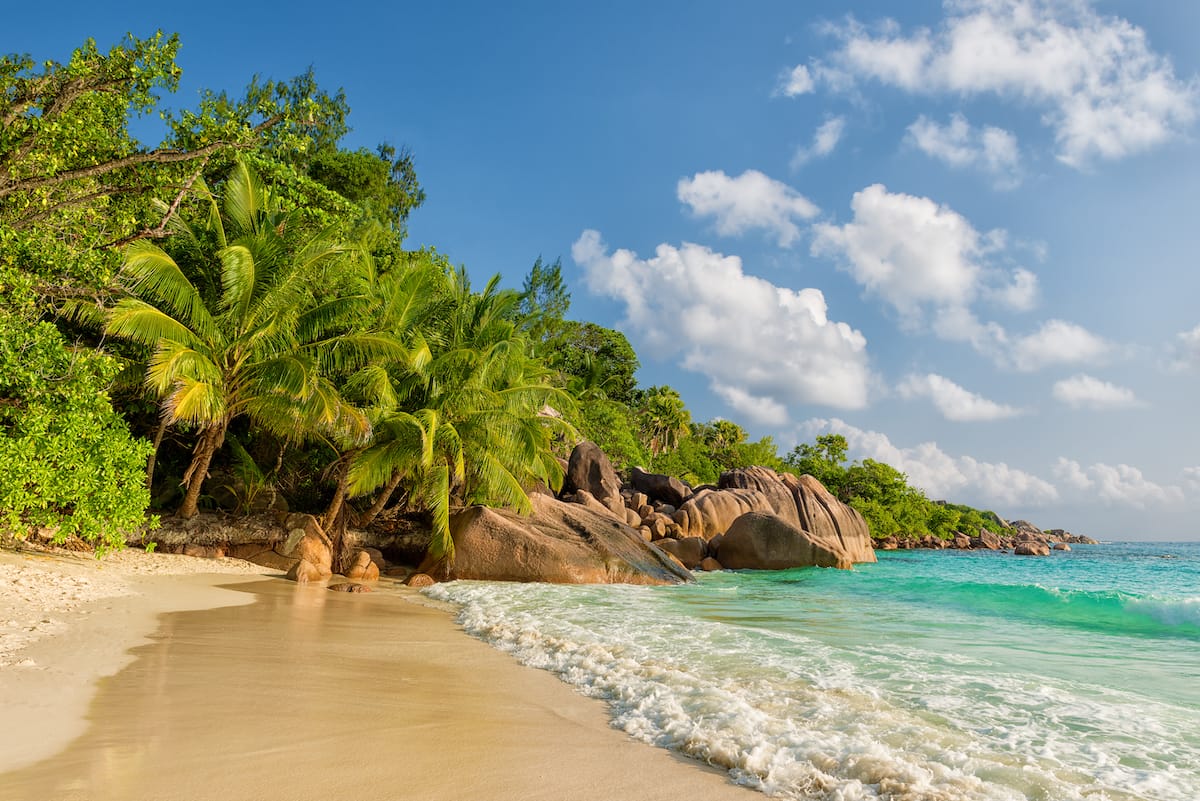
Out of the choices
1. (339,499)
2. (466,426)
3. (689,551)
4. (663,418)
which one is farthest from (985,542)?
(339,499)

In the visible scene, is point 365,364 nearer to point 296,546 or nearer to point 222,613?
point 296,546

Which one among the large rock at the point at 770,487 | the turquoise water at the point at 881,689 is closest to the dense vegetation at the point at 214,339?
the turquoise water at the point at 881,689

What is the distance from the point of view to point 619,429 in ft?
119

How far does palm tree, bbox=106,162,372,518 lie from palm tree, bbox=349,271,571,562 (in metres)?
1.12

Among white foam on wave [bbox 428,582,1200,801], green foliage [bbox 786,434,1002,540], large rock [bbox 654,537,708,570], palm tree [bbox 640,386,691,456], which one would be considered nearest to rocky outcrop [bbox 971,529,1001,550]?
green foliage [bbox 786,434,1002,540]

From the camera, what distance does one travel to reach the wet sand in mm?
3375

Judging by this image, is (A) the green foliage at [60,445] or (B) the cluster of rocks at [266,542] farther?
(B) the cluster of rocks at [266,542]

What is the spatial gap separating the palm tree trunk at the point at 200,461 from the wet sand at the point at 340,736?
8389 millimetres

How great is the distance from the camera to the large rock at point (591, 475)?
2678 cm

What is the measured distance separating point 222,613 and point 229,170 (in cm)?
1165

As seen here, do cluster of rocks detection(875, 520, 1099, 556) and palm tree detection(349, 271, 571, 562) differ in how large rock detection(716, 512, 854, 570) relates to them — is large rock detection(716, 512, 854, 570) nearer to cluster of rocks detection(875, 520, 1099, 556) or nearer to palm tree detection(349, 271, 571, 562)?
palm tree detection(349, 271, 571, 562)

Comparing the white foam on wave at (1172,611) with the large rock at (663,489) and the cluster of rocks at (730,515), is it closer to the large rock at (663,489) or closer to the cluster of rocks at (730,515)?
the cluster of rocks at (730,515)

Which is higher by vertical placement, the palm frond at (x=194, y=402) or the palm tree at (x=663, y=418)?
the palm tree at (x=663, y=418)

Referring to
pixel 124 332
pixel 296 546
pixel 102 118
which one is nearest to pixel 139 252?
pixel 124 332
